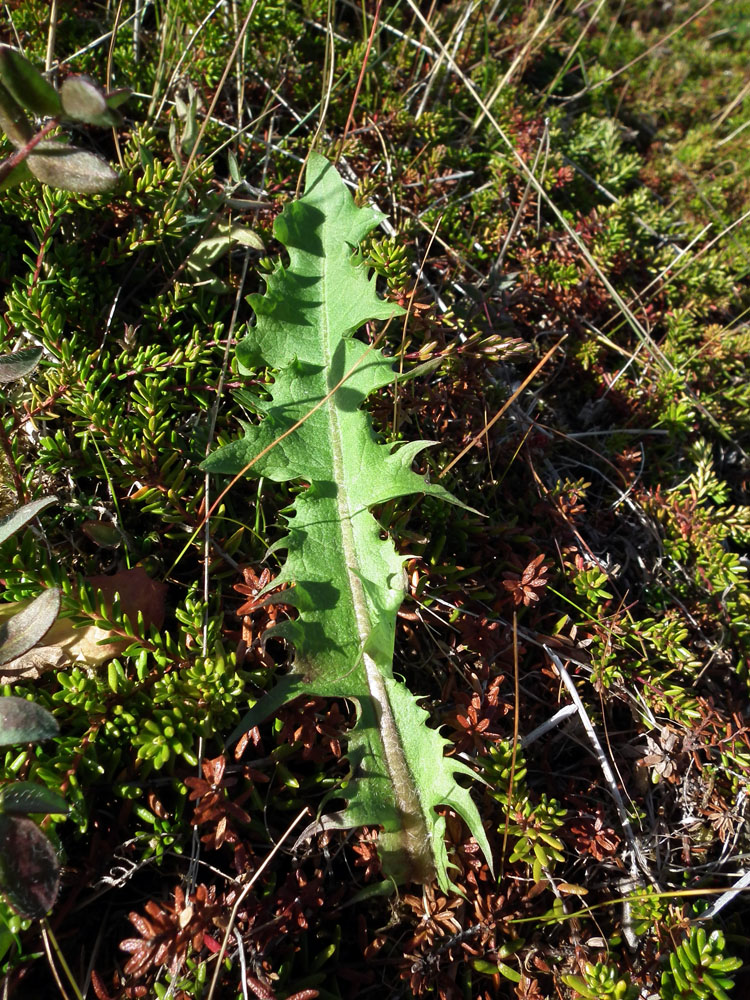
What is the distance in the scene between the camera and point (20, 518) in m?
1.48

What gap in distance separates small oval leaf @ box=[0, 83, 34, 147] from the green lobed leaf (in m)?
0.67

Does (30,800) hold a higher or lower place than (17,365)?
lower

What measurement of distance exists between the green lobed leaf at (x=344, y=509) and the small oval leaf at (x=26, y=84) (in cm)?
71

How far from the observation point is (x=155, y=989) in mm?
1380

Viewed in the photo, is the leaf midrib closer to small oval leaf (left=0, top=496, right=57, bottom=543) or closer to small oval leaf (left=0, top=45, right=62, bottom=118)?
small oval leaf (left=0, top=496, right=57, bottom=543)

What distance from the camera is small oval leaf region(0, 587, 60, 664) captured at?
1.41m

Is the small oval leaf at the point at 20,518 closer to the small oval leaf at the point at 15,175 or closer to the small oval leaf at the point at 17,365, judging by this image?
the small oval leaf at the point at 17,365

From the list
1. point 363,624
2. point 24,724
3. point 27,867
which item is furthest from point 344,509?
point 27,867

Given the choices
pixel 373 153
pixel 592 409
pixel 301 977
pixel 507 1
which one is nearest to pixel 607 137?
pixel 507 1

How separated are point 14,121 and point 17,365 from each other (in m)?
0.50

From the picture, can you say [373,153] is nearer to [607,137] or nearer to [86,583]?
[607,137]

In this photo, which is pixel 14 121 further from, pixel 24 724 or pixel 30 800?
pixel 30 800

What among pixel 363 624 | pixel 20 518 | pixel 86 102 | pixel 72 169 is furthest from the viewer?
pixel 363 624

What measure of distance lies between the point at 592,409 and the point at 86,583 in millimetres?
1928
